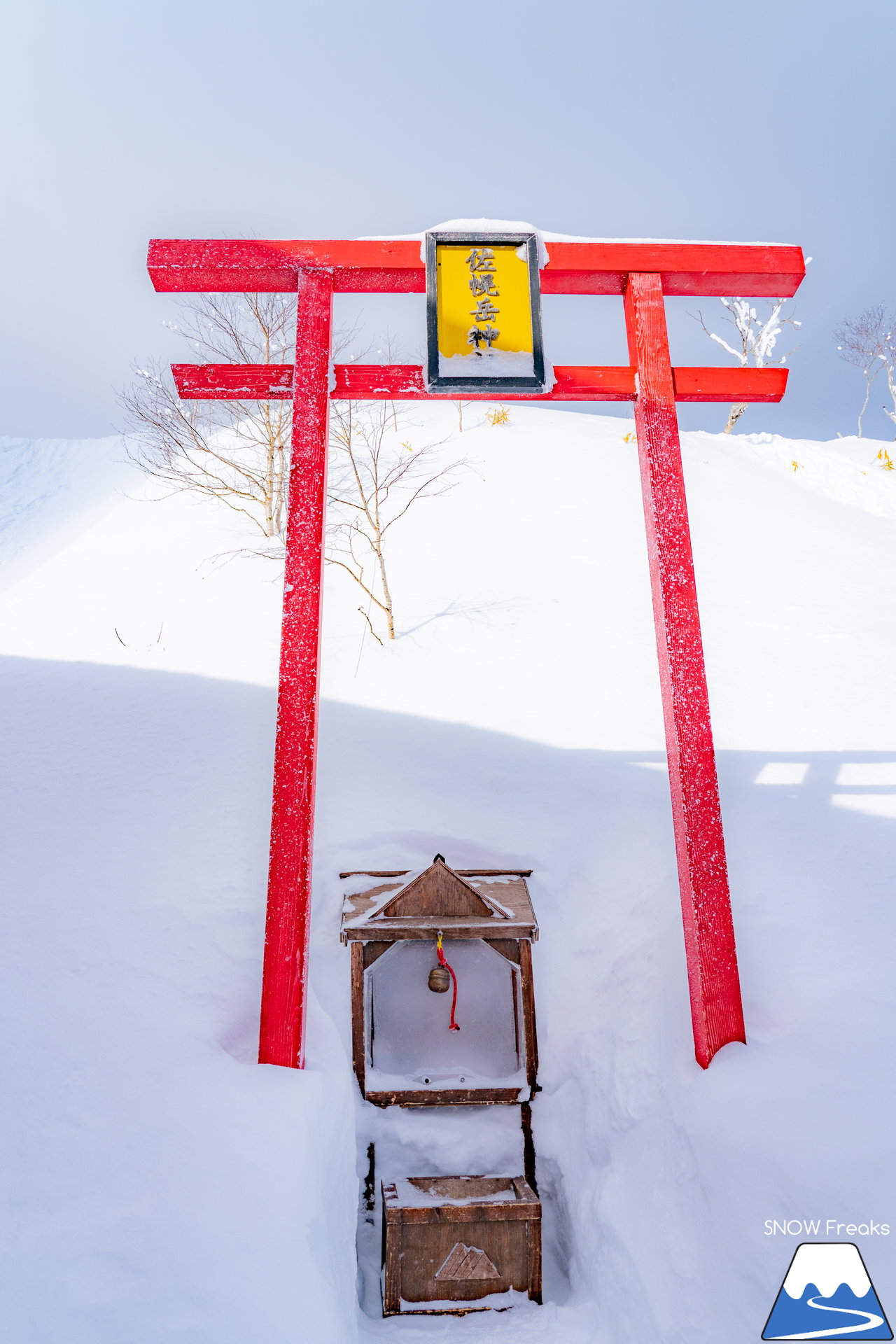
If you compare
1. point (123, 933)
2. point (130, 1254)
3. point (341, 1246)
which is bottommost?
point (341, 1246)

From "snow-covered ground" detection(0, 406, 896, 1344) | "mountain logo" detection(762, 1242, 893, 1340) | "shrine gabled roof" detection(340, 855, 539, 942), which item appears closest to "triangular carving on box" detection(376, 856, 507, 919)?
"shrine gabled roof" detection(340, 855, 539, 942)

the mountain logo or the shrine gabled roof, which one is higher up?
the shrine gabled roof

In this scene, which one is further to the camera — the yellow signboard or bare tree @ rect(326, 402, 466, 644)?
bare tree @ rect(326, 402, 466, 644)

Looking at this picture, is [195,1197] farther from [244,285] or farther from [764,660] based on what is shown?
[764,660]

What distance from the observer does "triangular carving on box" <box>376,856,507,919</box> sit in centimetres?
399

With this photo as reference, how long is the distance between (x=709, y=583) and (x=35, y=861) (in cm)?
989

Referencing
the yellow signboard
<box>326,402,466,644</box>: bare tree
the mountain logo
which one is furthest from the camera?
<box>326,402,466,644</box>: bare tree

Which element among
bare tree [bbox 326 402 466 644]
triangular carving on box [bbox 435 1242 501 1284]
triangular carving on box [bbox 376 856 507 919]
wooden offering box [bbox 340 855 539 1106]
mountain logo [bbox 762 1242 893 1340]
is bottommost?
triangular carving on box [bbox 435 1242 501 1284]

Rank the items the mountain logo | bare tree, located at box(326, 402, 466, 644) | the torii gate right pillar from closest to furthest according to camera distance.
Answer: the mountain logo < the torii gate right pillar < bare tree, located at box(326, 402, 466, 644)

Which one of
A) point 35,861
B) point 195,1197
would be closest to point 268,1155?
point 195,1197

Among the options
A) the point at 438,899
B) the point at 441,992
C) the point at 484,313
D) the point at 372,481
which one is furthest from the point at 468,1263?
the point at 372,481

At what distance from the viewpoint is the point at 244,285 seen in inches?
164

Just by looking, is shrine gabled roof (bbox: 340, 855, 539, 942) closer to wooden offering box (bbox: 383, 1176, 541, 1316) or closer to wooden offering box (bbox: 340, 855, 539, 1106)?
wooden offering box (bbox: 340, 855, 539, 1106)

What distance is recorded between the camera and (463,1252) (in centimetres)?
352
